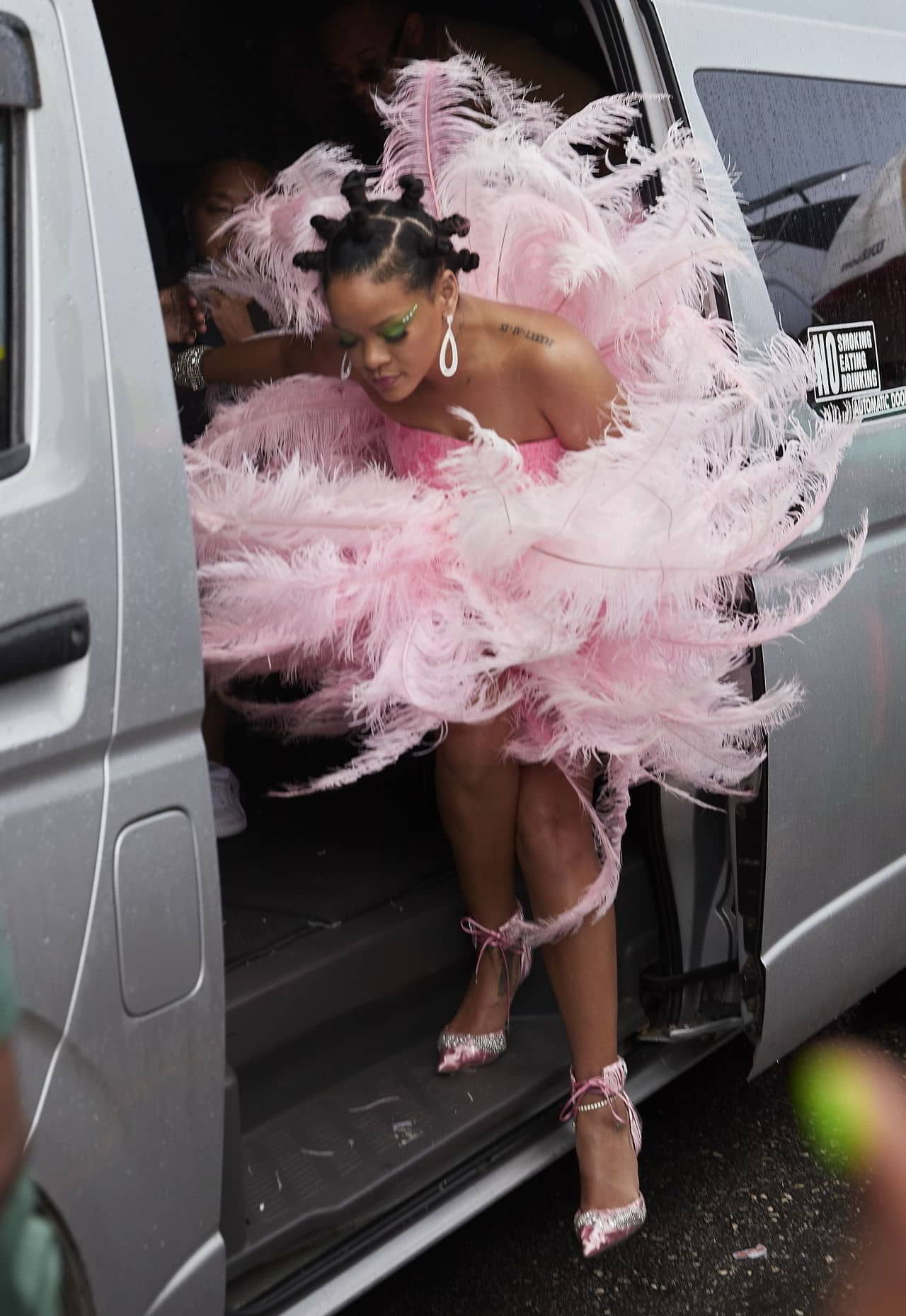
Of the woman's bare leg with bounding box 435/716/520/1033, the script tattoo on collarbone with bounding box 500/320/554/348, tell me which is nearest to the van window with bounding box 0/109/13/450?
the script tattoo on collarbone with bounding box 500/320/554/348

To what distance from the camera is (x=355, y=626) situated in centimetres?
244

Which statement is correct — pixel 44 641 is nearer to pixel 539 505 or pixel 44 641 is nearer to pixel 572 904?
pixel 539 505

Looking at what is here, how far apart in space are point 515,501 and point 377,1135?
1.09 m

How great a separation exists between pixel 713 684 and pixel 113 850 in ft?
3.58

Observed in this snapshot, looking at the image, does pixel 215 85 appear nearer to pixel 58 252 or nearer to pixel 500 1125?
pixel 58 252

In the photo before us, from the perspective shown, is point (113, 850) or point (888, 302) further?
point (888, 302)

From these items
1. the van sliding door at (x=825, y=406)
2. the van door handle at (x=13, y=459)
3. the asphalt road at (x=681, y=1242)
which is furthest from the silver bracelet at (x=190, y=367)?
the asphalt road at (x=681, y=1242)

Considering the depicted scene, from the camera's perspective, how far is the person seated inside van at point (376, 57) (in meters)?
3.06

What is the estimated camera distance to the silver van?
1762 millimetres

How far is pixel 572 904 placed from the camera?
2.71 meters

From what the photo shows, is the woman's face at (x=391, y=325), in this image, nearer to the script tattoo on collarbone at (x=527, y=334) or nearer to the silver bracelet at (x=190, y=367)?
the script tattoo on collarbone at (x=527, y=334)

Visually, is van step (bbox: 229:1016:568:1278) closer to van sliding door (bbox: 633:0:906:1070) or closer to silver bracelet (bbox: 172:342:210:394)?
van sliding door (bbox: 633:0:906:1070)

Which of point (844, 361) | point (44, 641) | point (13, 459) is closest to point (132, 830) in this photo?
point (44, 641)

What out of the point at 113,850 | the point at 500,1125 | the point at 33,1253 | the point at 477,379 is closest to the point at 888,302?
the point at 477,379
